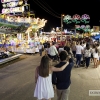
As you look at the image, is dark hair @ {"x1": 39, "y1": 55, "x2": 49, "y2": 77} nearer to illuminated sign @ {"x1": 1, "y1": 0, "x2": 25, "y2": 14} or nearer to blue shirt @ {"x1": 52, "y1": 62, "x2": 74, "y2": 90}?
blue shirt @ {"x1": 52, "y1": 62, "x2": 74, "y2": 90}

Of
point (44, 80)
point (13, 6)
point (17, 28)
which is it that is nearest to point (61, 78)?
point (44, 80)

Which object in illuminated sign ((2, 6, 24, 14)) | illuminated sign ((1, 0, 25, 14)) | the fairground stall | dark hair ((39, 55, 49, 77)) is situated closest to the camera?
dark hair ((39, 55, 49, 77))

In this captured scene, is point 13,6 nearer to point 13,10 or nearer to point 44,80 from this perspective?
point 13,10

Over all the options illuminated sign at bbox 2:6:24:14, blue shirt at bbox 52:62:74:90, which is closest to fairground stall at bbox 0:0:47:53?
illuminated sign at bbox 2:6:24:14

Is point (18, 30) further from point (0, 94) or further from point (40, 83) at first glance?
point (40, 83)

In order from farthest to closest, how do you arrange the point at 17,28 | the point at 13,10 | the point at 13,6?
the point at 13,6 → the point at 13,10 → the point at 17,28

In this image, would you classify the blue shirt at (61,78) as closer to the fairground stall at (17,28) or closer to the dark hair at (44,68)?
the dark hair at (44,68)

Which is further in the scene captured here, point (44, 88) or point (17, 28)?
point (17, 28)

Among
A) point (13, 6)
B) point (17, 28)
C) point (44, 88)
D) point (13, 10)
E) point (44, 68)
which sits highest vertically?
point (13, 6)

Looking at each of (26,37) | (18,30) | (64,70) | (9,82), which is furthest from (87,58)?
(26,37)

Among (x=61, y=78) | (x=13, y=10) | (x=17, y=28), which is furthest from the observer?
(x=13, y=10)

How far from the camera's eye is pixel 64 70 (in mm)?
3773

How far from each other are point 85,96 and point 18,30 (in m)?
16.7

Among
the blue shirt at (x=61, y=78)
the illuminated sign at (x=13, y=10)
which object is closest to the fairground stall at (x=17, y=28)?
the illuminated sign at (x=13, y=10)
